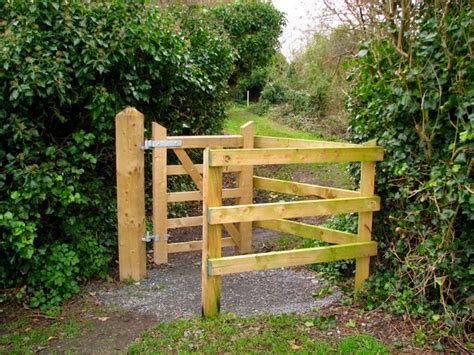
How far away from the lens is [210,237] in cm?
389

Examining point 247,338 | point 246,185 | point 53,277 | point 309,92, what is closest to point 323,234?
point 246,185

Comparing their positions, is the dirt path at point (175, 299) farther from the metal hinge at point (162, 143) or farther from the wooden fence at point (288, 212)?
Answer: the metal hinge at point (162, 143)

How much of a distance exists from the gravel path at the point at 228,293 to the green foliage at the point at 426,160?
0.72 metres

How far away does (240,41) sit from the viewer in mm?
12930

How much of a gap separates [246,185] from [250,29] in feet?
28.4

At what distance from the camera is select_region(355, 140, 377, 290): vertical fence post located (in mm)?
4406

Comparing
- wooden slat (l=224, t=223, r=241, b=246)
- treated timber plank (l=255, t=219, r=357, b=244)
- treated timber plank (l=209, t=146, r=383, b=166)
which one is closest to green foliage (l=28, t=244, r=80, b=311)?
treated timber plank (l=209, t=146, r=383, b=166)

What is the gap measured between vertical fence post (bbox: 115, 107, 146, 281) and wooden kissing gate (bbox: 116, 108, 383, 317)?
1 cm

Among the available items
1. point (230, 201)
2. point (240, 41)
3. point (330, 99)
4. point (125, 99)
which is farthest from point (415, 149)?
point (330, 99)

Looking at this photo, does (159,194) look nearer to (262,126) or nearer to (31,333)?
(31,333)

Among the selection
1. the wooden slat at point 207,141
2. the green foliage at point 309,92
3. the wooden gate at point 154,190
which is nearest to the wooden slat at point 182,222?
the wooden gate at point 154,190

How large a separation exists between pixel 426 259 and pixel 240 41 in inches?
403

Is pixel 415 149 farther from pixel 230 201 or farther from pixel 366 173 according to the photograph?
pixel 230 201

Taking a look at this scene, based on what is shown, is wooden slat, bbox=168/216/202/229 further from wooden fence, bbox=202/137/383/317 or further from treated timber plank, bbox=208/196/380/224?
treated timber plank, bbox=208/196/380/224
